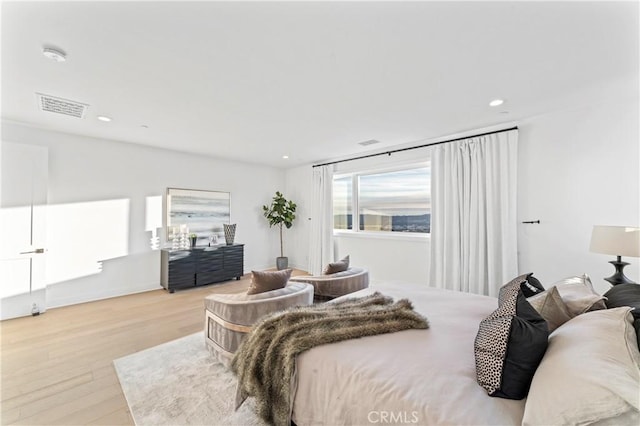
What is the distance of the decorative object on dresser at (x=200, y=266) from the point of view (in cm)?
456

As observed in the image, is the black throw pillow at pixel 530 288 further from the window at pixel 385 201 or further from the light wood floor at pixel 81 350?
the light wood floor at pixel 81 350

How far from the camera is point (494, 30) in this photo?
173cm

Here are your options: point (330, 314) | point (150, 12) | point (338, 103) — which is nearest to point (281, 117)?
point (338, 103)

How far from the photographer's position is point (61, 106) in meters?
2.94

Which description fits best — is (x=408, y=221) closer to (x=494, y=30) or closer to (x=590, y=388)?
(x=494, y=30)

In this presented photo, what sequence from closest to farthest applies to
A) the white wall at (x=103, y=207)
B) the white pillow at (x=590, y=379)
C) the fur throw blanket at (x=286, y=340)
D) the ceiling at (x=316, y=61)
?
the white pillow at (x=590, y=379)
the fur throw blanket at (x=286, y=340)
the ceiling at (x=316, y=61)
the white wall at (x=103, y=207)

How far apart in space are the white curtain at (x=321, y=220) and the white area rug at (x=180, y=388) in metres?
3.32

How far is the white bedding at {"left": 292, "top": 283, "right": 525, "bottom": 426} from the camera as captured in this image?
40.7 inches

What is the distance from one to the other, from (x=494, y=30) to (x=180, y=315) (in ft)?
14.3

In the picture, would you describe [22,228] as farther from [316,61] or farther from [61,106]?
[316,61]

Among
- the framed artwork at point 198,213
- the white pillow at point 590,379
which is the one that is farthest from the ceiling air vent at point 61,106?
the white pillow at point 590,379

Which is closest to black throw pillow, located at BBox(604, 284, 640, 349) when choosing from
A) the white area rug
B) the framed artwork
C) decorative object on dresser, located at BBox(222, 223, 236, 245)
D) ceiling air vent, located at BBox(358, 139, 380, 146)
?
the white area rug

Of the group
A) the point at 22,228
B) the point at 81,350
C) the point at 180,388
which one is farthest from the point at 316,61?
the point at 22,228

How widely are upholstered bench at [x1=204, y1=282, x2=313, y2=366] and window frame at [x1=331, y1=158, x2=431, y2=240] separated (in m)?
2.66
